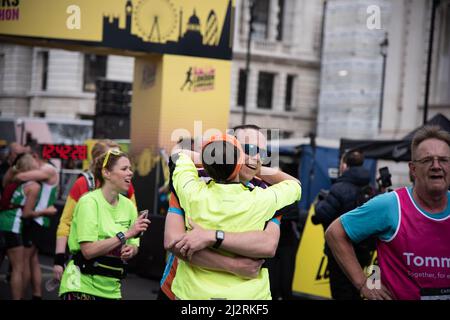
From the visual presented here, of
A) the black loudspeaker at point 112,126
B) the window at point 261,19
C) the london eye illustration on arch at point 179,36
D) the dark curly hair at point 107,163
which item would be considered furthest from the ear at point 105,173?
the window at point 261,19

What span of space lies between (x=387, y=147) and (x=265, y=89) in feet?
117

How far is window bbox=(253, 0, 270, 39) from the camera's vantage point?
158 ft

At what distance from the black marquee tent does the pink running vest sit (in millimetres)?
8274

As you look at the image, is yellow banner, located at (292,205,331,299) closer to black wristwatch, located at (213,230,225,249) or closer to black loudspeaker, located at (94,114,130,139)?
black wristwatch, located at (213,230,225,249)

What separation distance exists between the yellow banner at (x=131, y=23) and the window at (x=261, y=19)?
36861mm

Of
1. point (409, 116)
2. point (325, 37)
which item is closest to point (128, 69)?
point (325, 37)

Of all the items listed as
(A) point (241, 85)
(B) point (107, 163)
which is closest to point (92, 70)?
(A) point (241, 85)

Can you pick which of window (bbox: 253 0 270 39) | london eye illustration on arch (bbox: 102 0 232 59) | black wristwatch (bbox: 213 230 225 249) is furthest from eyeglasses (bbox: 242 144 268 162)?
window (bbox: 253 0 270 39)

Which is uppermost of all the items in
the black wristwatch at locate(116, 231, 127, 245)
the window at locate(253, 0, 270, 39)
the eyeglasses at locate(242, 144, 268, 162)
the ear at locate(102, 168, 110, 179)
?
the window at locate(253, 0, 270, 39)

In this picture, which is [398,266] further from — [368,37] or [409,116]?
[368,37]

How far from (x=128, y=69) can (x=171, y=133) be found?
104 feet

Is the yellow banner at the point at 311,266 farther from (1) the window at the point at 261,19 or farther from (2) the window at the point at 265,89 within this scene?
(1) the window at the point at 261,19

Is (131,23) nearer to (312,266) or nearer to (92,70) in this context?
(312,266)

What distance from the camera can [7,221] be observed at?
28.1 ft
